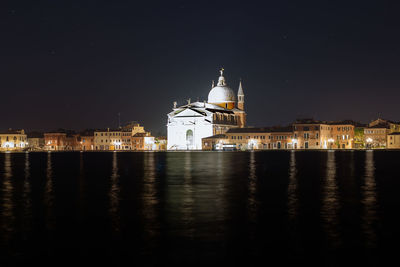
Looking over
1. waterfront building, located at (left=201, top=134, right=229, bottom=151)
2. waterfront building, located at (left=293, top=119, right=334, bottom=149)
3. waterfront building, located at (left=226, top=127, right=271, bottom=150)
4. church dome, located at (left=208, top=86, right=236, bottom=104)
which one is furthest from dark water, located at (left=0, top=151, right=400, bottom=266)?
church dome, located at (left=208, top=86, right=236, bottom=104)

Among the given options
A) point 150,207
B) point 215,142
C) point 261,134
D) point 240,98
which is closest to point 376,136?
point 261,134

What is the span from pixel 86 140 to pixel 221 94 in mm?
36529

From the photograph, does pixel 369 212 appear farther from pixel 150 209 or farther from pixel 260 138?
pixel 260 138

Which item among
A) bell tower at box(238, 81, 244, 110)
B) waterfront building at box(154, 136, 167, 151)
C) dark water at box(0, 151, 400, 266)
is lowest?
dark water at box(0, 151, 400, 266)

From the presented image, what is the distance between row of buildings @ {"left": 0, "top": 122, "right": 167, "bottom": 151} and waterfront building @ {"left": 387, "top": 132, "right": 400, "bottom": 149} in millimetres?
49787

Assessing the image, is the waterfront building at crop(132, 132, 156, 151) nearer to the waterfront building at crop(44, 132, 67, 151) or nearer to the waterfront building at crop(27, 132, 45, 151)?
the waterfront building at crop(44, 132, 67, 151)

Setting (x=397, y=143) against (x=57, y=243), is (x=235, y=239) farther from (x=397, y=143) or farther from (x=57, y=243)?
(x=397, y=143)

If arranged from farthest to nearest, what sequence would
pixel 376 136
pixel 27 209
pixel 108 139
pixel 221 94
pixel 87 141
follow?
1. pixel 87 141
2. pixel 108 139
3. pixel 221 94
4. pixel 376 136
5. pixel 27 209

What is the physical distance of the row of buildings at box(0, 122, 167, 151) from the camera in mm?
131250

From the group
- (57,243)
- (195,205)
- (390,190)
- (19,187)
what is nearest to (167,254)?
(57,243)

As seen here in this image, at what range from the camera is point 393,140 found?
115312mm

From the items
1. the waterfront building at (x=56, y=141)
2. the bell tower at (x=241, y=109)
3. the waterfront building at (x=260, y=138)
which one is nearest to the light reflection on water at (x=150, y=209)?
the waterfront building at (x=260, y=138)

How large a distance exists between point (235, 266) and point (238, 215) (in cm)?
536

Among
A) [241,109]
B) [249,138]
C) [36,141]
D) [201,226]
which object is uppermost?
[241,109]
